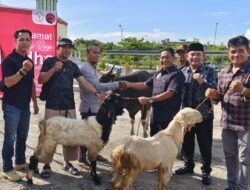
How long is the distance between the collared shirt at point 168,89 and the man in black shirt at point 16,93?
2062 millimetres

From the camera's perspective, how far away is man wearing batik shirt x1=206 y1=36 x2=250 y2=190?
16.3 feet

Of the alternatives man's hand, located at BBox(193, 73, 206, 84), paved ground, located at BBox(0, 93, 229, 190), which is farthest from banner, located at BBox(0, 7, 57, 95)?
man's hand, located at BBox(193, 73, 206, 84)

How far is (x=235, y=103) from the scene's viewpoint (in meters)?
Answer: 5.04

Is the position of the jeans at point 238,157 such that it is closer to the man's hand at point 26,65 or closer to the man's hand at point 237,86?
the man's hand at point 237,86

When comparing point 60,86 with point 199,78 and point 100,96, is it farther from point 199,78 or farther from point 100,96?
point 199,78

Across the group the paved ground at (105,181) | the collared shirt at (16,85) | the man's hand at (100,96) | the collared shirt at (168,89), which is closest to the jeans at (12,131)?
the collared shirt at (16,85)

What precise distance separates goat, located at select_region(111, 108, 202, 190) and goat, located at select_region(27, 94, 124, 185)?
810 mm

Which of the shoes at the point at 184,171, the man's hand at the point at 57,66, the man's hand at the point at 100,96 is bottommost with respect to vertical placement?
the shoes at the point at 184,171

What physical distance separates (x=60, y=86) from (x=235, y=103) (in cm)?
274

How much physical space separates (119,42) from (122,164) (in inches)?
2145

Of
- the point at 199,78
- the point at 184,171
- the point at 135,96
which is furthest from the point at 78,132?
the point at 135,96

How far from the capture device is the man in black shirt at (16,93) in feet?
18.2

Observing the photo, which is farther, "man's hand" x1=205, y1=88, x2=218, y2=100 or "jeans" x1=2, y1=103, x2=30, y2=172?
"jeans" x1=2, y1=103, x2=30, y2=172

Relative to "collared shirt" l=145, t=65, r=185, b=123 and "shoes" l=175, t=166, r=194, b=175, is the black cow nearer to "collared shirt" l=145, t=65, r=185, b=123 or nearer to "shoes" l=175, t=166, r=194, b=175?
"shoes" l=175, t=166, r=194, b=175
